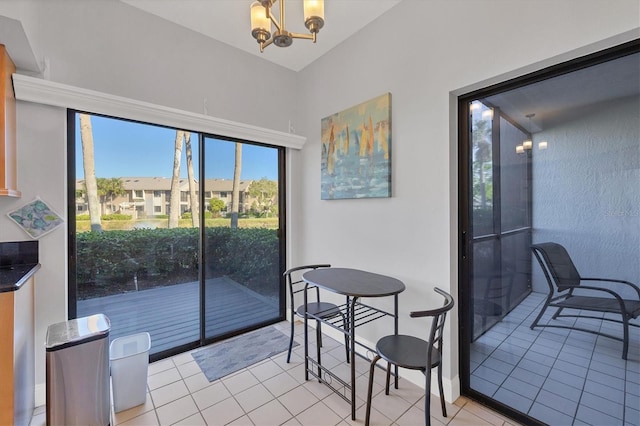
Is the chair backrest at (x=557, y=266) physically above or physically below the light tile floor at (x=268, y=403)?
above

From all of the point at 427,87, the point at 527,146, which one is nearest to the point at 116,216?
the point at 427,87

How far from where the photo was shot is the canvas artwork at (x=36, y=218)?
186cm

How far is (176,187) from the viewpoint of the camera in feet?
8.64

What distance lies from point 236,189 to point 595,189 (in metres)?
2.84

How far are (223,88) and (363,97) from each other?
1.44m

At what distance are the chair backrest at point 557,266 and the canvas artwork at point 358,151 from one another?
1089 mm

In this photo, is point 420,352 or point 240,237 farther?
point 240,237

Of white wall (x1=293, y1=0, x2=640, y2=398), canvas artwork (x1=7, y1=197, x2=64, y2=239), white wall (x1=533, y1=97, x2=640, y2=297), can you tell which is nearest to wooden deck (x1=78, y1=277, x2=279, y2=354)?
canvas artwork (x1=7, y1=197, x2=64, y2=239)

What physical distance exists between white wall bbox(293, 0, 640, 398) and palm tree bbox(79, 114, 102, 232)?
6.83 ft

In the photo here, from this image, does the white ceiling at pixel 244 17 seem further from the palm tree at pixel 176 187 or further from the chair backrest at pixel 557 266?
the chair backrest at pixel 557 266

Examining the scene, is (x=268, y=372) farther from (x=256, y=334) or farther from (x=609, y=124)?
Answer: (x=609, y=124)

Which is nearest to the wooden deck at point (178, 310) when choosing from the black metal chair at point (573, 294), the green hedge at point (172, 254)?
the green hedge at point (172, 254)

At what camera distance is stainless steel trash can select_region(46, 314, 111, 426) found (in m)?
1.57

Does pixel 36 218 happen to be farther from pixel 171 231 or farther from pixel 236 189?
pixel 236 189
